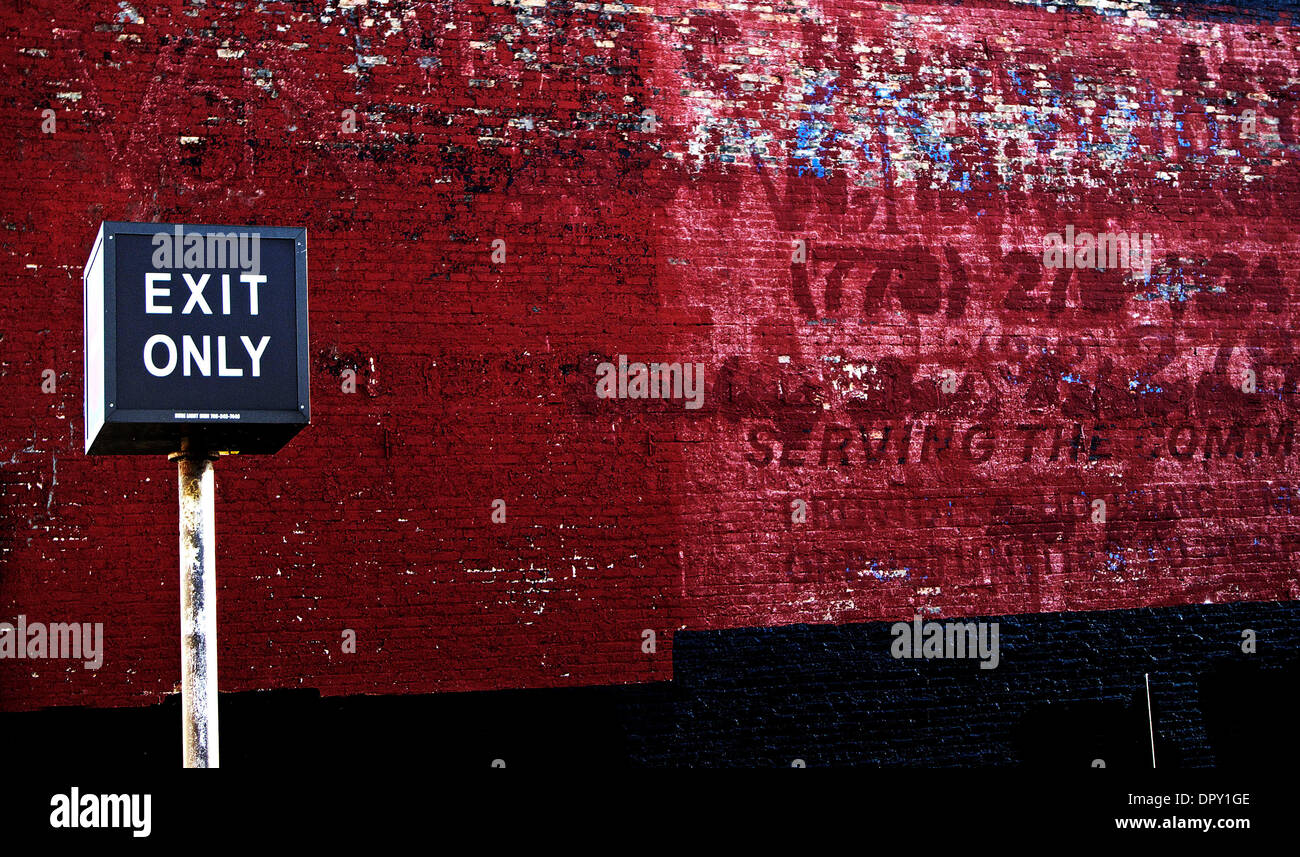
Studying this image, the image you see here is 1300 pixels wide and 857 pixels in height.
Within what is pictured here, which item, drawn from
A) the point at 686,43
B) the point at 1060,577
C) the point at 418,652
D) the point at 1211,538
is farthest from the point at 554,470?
the point at 1211,538

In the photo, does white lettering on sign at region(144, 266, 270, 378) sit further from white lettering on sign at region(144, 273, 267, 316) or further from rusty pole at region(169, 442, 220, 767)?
rusty pole at region(169, 442, 220, 767)

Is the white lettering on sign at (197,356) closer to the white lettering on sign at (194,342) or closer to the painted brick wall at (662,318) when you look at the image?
the white lettering on sign at (194,342)

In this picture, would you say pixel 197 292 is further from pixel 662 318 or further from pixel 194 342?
pixel 662 318

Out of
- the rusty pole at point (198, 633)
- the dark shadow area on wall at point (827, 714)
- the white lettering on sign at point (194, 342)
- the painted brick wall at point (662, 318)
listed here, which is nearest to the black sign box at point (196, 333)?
the white lettering on sign at point (194, 342)

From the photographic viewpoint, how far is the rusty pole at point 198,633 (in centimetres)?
396

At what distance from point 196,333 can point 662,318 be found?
4.68 metres

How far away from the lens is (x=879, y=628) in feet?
27.8

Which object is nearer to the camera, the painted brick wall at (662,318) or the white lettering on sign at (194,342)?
the white lettering on sign at (194,342)

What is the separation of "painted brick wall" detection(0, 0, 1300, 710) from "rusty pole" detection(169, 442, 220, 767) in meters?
3.59

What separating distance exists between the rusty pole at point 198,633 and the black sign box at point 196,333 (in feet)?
0.86

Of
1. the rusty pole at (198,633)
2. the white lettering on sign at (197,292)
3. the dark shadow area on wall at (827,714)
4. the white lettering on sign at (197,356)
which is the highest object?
the white lettering on sign at (197,292)

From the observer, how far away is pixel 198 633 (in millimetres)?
4004

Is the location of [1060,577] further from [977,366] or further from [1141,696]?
[977,366]

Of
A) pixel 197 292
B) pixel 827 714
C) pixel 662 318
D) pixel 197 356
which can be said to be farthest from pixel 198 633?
pixel 827 714
